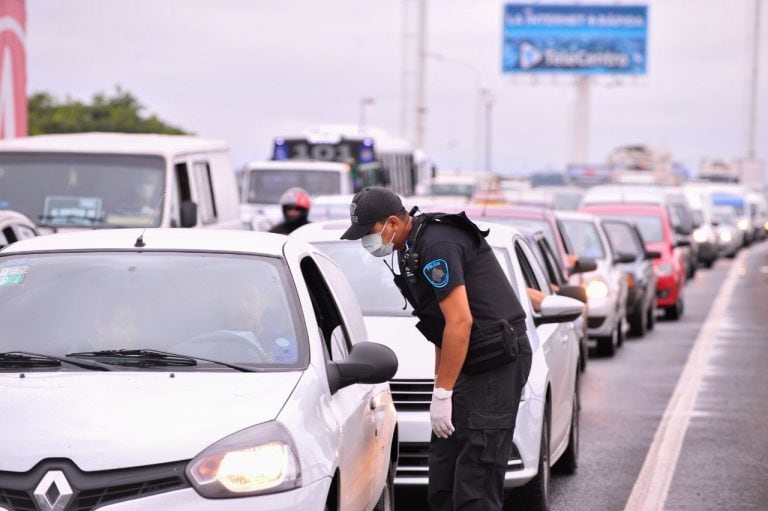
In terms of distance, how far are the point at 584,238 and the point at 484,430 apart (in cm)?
1380

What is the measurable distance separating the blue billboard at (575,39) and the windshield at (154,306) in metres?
86.2

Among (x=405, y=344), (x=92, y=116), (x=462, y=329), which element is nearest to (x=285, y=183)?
(x=405, y=344)

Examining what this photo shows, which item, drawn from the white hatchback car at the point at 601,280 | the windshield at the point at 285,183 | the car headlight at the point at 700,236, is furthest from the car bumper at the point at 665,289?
the car headlight at the point at 700,236

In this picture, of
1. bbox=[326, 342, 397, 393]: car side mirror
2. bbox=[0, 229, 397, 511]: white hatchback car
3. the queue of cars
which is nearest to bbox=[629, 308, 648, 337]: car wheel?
the queue of cars

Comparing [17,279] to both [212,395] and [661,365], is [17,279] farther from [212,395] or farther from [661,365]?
[661,365]

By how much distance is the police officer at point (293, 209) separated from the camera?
15.3 metres

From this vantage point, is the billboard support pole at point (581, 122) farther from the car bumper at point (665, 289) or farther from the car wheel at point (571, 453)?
the car wheel at point (571, 453)

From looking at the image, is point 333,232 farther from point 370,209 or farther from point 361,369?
point 361,369

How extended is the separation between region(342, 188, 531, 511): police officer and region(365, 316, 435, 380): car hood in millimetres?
1744

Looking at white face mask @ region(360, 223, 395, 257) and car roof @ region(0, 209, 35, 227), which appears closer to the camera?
white face mask @ region(360, 223, 395, 257)

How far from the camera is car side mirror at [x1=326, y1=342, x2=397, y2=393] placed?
6.26m

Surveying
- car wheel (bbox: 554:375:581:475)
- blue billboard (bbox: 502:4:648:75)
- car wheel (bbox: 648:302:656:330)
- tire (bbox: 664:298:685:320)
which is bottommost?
tire (bbox: 664:298:685:320)

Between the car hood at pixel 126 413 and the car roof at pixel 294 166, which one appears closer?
the car hood at pixel 126 413

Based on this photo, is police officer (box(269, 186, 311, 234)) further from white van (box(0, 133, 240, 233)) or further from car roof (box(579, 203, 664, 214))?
car roof (box(579, 203, 664, 214))
